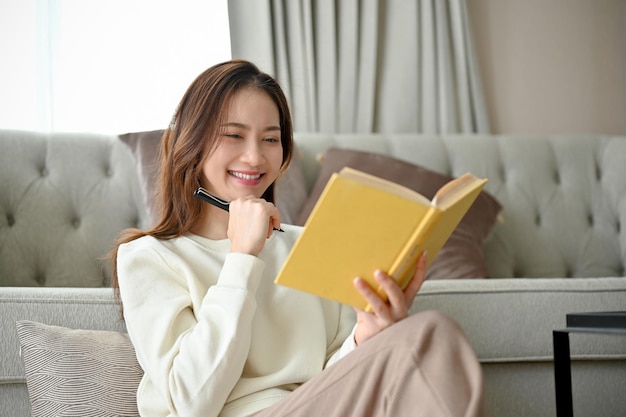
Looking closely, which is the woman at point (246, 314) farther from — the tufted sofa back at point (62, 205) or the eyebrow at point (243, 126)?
the tufted sofa back at point (62, 205)

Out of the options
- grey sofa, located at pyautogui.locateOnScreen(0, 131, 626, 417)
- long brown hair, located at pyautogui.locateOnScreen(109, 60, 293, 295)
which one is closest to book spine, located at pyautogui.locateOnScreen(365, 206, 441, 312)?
long brown hair, located at pyautogui.locateOnScreen(109, 60, 293, 295)

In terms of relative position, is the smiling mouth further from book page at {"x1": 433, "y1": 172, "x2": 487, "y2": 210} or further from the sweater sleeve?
book page at {"x1": 433, "y1": 172, "x2": 487, "y2": 210}

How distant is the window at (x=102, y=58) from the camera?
256cm

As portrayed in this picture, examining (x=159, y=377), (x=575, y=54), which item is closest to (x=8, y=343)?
(x=159, y=377)

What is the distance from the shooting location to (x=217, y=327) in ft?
3.62

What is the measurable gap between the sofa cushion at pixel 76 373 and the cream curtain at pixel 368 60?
1525 mm

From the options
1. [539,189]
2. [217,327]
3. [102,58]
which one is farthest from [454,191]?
[102,58]

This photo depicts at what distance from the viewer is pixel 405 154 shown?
2.47 m

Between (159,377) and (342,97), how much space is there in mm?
1861

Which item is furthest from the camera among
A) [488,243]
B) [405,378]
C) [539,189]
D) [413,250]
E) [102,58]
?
[102,58]

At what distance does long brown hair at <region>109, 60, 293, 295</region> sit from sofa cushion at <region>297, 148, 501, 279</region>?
0.76 m

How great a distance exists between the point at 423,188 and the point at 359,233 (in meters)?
1.37

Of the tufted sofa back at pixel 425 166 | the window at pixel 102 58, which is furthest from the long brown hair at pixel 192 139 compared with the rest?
the window at pixel 102 58

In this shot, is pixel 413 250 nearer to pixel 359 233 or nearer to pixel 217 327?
pixel 359 233
